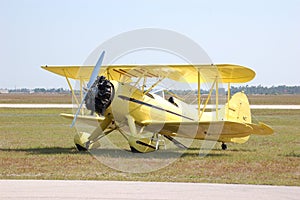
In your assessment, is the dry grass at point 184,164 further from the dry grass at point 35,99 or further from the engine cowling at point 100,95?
the dry grass at point 35,99

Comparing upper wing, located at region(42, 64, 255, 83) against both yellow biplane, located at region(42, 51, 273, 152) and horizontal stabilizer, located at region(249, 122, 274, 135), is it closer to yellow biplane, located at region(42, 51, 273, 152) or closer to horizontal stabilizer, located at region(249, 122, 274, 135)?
yellow biplane, located at region(42, 51, 273, 152)

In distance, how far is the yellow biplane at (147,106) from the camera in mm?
14508

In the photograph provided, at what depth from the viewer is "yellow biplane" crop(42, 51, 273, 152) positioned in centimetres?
1451

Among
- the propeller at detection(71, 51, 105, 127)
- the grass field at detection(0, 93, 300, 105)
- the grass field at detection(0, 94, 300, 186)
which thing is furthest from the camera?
the grass field at detection(0, 93, 300, 105)

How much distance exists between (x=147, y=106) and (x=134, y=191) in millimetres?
6621

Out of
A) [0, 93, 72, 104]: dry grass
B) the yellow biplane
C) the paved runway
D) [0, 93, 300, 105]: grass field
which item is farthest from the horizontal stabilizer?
[0, 93, 72, 104]: dry grass

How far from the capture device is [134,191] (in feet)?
29.4

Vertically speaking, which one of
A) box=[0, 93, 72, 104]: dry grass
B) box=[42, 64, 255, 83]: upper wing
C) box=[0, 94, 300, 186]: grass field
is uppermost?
box=[42, 64, 255, 83]: upper wing

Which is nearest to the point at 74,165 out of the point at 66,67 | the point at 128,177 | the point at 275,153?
the point at 128,177

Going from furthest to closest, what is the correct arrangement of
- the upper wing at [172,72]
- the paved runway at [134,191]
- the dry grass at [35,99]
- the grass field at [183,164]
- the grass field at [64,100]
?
1. the dry grass at [35,99]
2. the grass field at [64,100]
3. the upper wing at [172,72]
4. the grass field at [183,164]
5. the paved runway at [134,191]

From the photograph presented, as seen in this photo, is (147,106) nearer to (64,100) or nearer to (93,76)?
(93,76)

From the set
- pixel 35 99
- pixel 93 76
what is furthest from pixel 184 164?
pixel 35 99

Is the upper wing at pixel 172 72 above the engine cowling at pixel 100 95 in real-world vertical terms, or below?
above

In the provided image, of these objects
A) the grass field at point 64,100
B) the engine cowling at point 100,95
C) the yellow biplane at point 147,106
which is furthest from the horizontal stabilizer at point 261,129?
the grass field at point 64,100
